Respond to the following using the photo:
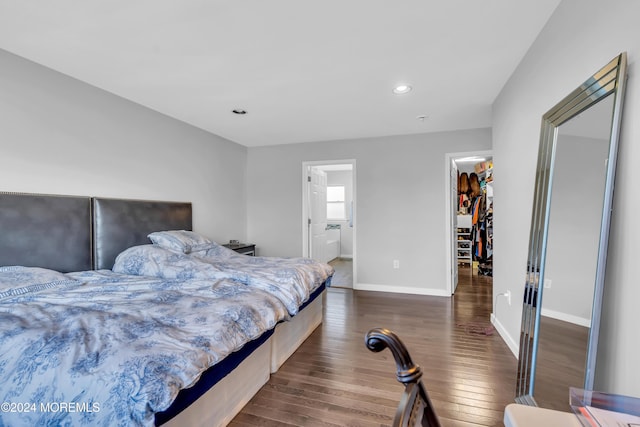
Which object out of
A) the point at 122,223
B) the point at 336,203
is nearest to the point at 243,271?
the point at 122,223

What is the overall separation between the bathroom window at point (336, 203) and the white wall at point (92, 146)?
4.13m

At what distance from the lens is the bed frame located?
1523mm

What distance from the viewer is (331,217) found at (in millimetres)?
8109

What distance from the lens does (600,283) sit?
1192 mm

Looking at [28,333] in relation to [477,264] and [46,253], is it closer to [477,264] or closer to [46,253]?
[46,253]

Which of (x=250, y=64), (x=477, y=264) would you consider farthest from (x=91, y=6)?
(x=477, y=264)

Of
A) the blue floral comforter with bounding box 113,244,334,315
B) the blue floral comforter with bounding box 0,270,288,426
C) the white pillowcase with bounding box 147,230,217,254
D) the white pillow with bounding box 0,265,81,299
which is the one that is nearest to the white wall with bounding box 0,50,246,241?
the white pillowcase with bounding box 147,230,217,254

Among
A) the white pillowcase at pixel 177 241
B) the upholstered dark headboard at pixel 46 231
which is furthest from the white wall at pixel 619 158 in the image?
the upholstered dark headboard at pixel 46 231

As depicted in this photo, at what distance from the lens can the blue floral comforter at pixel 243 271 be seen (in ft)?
7.31

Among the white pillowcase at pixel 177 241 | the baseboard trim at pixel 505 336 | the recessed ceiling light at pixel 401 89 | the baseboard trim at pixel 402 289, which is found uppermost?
the recessed ceiling light at pixel 401 89

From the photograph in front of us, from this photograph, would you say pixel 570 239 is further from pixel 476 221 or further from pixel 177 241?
pixel 476 221

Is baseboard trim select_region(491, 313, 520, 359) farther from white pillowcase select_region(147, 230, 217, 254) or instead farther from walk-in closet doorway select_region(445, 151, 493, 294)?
white pillowcase select_region(147, 230, 217, 254)

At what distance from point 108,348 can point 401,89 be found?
2.86 meters

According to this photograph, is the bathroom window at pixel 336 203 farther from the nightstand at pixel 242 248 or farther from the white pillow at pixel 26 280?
the white pillow at pixel 26 280
